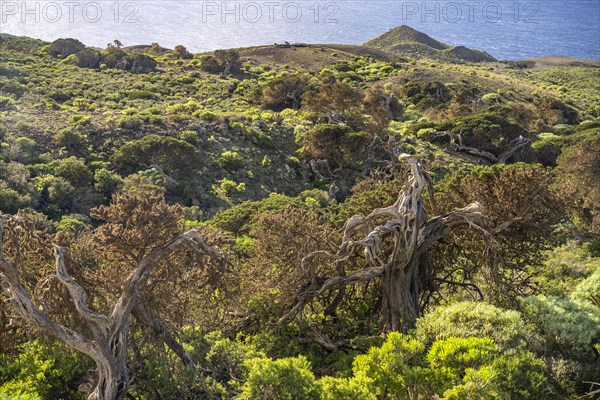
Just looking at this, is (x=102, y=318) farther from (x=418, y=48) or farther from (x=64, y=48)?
(x=418, y=48)

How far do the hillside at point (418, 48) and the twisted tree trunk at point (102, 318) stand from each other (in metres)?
119

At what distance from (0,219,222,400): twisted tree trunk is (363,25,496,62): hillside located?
11860 cm

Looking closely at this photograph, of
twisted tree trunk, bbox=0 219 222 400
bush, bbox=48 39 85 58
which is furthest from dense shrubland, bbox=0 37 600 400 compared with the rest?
bush, bbox=48 39 85 58

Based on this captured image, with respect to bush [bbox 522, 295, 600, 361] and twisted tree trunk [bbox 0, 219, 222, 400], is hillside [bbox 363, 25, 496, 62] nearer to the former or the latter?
bush [bbox 522, 295, 600, 361]

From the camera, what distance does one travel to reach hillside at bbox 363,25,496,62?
121 metres

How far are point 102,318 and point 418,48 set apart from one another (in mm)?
128679

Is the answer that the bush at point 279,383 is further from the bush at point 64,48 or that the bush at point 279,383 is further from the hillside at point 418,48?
the hillside at point 418,48

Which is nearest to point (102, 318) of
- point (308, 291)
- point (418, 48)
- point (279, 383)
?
point (279, 383)

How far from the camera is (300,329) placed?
970 centimetres

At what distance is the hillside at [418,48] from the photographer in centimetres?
12100

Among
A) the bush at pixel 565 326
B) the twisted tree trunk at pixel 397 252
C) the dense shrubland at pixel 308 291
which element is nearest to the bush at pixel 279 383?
the dense shrubland at pixel 308 291

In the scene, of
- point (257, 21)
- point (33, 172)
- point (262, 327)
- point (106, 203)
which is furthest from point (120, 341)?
point (257, 21)

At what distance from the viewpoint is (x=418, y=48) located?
4887 inches

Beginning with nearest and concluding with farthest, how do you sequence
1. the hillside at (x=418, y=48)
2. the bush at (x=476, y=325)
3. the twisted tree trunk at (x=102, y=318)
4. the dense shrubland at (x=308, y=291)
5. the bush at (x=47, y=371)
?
the twisted tree trunk at (x=102, y=318) < the dense shrubland at (x=308, y=291) < the bush at (x=47, y=371) < the bush at (x=476, y=325) < the hillside at (x=418, y=48)
